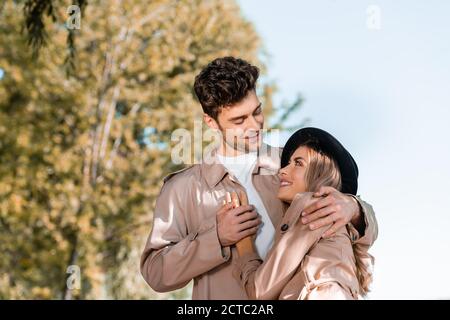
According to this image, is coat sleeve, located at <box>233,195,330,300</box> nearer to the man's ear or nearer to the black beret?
the black beret

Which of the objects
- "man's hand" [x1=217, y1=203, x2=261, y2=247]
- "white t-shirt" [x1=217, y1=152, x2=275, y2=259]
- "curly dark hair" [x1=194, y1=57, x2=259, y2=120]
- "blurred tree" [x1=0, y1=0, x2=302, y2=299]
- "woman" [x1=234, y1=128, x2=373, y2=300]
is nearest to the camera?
"woman" [x1=234, y1=128, x2=373, y2=300]

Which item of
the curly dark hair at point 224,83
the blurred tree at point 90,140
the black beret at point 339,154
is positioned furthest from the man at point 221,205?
the blurred tree at point 90,140

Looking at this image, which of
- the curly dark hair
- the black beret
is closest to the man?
the curly dark hair

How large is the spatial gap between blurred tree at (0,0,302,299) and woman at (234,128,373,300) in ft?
28.3

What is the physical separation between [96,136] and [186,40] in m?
2.41

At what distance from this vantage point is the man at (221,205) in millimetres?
2650

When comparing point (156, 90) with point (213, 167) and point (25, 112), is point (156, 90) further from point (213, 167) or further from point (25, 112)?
point (213, 167)

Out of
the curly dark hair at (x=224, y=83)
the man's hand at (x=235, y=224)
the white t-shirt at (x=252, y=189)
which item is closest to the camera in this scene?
the man's hand at (x=235, y=224)

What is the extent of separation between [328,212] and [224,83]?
77cm

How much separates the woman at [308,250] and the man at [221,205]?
0.08 metres

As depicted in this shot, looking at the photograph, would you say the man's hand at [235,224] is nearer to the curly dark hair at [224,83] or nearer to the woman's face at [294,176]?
the woman's face at [294,176]

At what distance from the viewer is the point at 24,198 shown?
11.9 meters

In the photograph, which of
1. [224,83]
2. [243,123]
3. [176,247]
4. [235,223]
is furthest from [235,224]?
[224,83]

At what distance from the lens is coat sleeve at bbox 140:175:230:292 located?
8.75 feet
